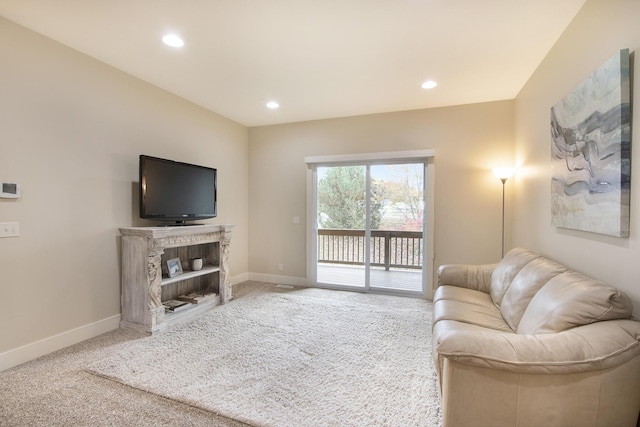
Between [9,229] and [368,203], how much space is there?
12.4ft

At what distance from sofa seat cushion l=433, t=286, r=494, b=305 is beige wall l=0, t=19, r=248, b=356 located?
10.5 ft

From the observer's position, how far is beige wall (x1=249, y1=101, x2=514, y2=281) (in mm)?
3818

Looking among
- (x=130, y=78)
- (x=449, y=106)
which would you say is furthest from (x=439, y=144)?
(x=130, y=78)

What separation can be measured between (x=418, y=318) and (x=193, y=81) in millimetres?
3657

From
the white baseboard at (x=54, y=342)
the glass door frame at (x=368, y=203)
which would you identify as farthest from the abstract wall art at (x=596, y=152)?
the white baseboard at (x=54, y=342)


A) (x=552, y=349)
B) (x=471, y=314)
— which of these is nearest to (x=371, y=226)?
(x=471, y=314)

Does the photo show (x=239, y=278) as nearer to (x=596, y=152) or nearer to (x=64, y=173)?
(x=64, y=173)

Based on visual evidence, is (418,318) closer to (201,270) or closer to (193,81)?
(201,270)

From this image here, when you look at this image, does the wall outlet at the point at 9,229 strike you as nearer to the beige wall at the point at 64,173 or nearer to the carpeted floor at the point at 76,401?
the beige wall at the point at 64,173

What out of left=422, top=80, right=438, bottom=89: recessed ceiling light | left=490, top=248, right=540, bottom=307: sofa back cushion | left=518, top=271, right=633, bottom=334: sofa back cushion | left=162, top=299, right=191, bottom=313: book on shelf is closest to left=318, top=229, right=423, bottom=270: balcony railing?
left=490, top=248, right=540, bottom=307: sofa back cushion

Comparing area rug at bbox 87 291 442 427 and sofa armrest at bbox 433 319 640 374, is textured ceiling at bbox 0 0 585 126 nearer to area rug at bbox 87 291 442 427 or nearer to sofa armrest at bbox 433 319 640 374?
sofa armrest at bbox 433 319 640 374

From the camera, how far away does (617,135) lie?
1546 millimetres

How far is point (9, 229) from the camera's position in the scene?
222cm

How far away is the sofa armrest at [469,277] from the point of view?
282 cm
